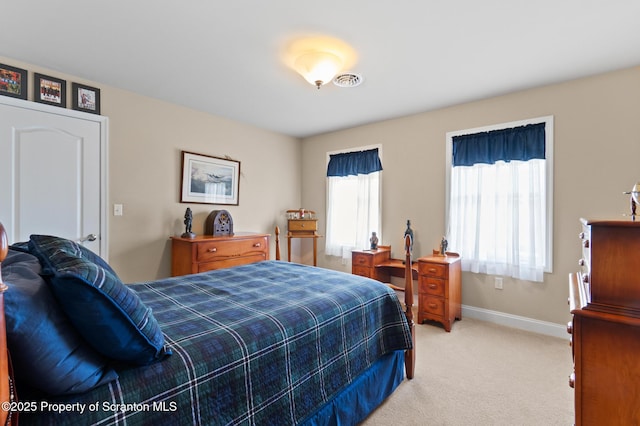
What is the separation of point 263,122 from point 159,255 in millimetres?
2230

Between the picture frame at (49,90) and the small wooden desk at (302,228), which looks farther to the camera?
the small wooden desk at (302,228)

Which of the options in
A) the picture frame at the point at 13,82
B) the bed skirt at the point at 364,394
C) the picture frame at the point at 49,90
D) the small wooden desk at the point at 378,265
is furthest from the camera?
the small wooden desk at the point at 378,265

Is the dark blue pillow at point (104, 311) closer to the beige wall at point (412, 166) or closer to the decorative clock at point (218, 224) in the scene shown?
the beige wall at point (412, 166)

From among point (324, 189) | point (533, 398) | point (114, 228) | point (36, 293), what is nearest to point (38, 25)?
point (114, 228)

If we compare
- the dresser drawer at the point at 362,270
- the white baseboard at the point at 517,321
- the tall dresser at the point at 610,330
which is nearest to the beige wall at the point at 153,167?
the dresser drawer at the point at 362,270

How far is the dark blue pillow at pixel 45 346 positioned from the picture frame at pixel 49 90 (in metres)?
2.57

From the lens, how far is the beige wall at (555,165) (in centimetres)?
265

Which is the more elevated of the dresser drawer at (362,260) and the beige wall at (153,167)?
the beige wall at (153,167)

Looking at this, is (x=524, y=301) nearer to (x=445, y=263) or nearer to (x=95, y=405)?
(x=445, y=263)

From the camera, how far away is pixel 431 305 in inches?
129

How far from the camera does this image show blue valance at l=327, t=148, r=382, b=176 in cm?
422

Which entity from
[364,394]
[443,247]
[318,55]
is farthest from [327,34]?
[443,247]

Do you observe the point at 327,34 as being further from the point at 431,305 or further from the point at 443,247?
the point at 431,305

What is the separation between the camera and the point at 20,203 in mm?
2520
